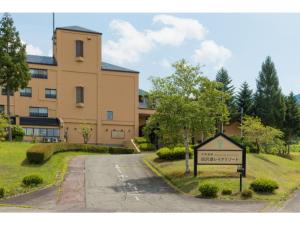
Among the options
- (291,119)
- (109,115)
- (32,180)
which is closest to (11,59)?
(109,115)

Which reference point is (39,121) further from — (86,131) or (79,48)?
(79,48)

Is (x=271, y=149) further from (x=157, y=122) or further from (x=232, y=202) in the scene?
(x=232, y=202)

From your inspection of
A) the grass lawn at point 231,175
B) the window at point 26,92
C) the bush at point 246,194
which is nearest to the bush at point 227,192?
the grass lawn at point 231,175

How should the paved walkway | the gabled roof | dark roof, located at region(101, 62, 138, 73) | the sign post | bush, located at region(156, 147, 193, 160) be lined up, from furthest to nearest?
1. dark roof, located at region(101, 62, 138, 73)
2. the gabled roof
3. bush, located at region(156, 147, 193, 160)
4. the sign post
5. the paved walkway

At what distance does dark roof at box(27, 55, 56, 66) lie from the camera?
60.9 meters

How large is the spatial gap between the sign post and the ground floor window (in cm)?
3256

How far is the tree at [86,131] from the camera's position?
5816 centimetres

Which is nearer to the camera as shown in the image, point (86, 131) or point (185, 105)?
point (185, 105)

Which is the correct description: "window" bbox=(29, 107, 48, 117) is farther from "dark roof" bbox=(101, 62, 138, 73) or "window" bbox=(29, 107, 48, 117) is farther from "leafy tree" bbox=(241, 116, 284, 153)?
"leafy tree" bbox=(241, 116, 284, 153)

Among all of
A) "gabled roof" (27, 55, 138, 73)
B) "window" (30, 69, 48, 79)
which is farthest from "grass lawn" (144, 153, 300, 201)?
"gabled roof" (27, 55, 138, 73)

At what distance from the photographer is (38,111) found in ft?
198

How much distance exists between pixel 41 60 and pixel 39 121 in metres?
8.48

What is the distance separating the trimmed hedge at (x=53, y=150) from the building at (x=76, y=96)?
11284 millimetres

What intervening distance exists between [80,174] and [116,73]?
107ft
